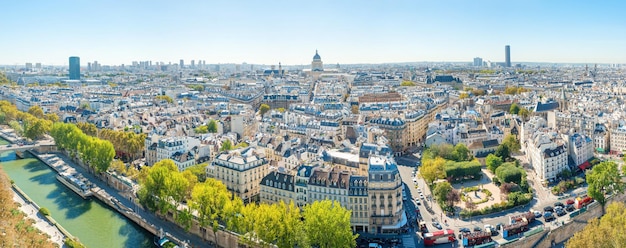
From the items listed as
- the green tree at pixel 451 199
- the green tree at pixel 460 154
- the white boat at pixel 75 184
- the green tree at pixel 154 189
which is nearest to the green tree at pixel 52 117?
the white boat at pixel 75 184

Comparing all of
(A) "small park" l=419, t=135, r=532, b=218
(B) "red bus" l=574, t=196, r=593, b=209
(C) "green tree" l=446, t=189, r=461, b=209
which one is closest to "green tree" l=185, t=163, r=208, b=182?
(A) "small park" l=419, t=135, r=532, b=218

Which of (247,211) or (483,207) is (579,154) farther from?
(247,211)

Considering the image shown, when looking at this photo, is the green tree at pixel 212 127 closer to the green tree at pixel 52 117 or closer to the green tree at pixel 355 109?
the green tree at pixel 355 109

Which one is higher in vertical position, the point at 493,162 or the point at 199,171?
the point at 199,171

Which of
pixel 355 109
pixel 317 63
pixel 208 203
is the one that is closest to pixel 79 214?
pixel 208 203

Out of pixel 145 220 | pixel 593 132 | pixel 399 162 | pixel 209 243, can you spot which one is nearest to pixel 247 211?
pixel 209 243

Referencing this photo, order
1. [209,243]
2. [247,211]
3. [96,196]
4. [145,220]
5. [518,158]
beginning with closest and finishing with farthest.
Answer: [247,211] → [209,243] → [145,220] → [96,196] → [518,158]

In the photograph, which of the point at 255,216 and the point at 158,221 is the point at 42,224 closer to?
the point at 158,221
